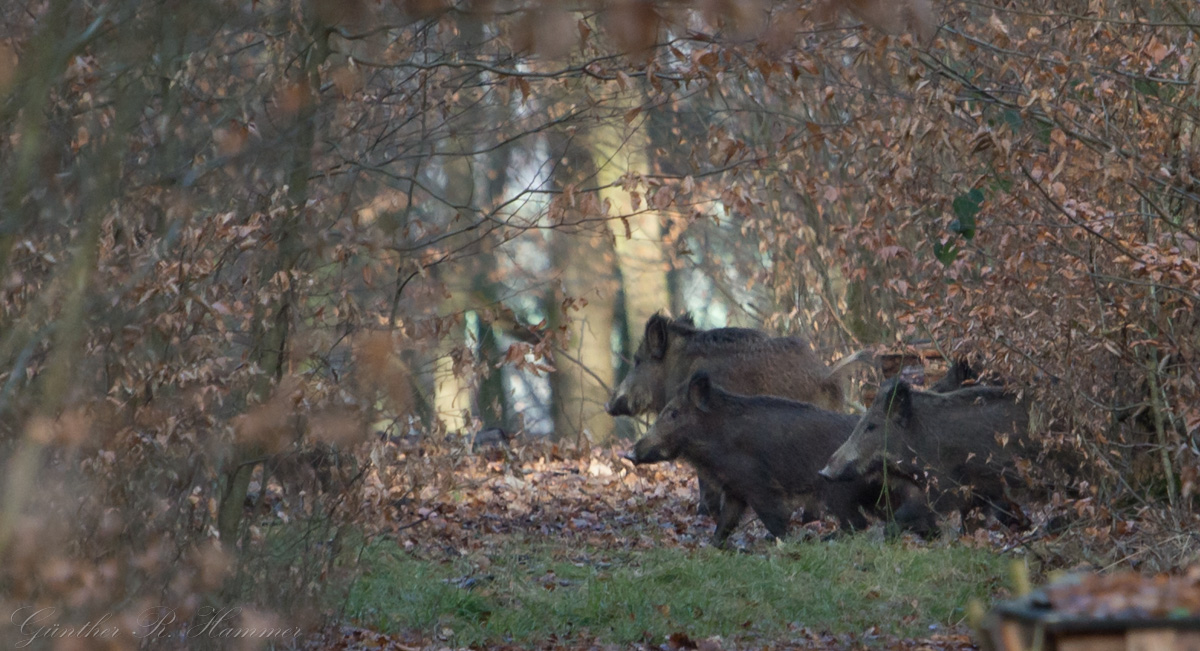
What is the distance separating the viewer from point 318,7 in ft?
11.4

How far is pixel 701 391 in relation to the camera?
11617mm

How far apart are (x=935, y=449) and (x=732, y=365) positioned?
3.27m

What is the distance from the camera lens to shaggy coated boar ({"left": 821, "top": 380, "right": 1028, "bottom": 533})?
1045cm

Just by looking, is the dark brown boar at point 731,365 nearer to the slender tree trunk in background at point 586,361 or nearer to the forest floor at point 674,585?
the forest floor at point 674,585

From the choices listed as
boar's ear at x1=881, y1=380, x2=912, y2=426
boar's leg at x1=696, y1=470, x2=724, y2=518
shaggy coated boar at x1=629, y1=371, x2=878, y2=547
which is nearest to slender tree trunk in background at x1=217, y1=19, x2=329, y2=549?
shaggy coated boar at x1=629, y1=371, x2=878, y2=547

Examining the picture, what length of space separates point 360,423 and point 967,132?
4.51 metres

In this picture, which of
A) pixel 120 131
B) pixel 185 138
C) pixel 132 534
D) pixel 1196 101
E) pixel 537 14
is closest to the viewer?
pixel 537 14

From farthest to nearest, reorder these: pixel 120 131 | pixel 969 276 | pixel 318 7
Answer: pixel 969 276
pixel 120 131
pixel 318 7

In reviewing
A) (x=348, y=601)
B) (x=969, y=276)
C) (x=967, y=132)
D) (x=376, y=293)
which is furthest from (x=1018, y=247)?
(x=348, y=601)

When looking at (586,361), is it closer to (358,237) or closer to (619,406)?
(619,406)

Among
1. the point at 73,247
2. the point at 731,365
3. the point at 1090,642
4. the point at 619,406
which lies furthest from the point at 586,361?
the point at 1090,642

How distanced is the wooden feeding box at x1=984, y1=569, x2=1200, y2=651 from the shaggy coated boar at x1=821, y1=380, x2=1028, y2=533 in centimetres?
797

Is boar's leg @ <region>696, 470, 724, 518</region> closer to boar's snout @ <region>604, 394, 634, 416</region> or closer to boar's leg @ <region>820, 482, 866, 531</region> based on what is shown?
boar's leg @ <region>820, 482, 866, 531</region>

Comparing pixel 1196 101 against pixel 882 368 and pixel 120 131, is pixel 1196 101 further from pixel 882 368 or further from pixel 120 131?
pixel 120 131
